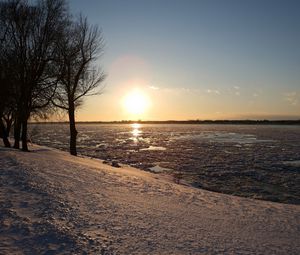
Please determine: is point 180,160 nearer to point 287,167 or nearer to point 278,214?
point 287,167

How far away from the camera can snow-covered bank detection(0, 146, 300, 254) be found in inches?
277

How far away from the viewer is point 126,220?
862cm

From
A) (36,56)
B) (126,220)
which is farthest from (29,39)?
(126,220)

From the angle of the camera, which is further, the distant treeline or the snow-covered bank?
the distant treeline

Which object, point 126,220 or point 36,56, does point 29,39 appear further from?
point 126,220

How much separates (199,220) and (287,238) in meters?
2.17

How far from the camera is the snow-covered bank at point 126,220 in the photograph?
7.03 meters

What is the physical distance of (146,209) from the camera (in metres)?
9.89

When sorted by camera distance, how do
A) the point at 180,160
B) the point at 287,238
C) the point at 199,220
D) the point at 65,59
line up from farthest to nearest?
1. the point at 180,160
2. the point at 65,59
3. the point at 199,220
4. the point at 287,238

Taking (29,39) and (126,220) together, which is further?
(29,39)

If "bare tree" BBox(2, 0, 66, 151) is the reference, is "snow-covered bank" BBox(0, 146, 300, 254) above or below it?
below

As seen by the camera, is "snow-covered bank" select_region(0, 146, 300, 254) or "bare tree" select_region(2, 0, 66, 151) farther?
"bare tree" select_region(2, 0, 66, 151)

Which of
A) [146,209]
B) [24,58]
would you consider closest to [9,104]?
[24,58]

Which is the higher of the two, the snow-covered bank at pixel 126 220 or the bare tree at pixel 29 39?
the bare tree at pixel 29 39
